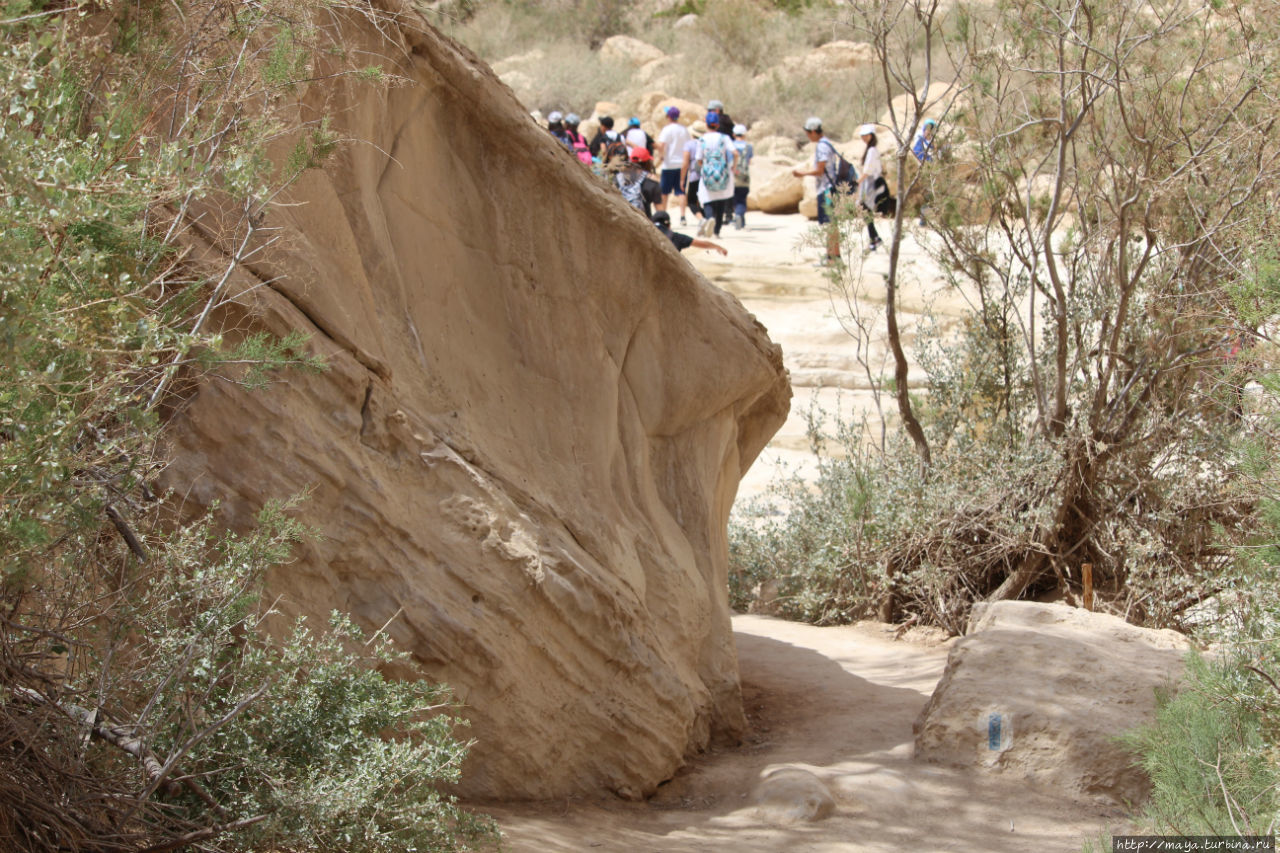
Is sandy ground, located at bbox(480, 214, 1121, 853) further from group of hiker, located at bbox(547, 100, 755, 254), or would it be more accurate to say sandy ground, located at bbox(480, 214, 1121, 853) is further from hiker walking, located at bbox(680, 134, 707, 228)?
hiker walking, located at bbox(680, 134, 707, 228)

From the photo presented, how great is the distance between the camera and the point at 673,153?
16.1 meters

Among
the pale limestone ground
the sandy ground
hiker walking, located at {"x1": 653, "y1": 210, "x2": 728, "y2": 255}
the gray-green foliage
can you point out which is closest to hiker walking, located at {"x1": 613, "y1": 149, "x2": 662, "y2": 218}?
hiker walking, located at {"x1": 653, "y1": 210, "x2": 728, "y2": 255}

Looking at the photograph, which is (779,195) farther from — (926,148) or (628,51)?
(628,51)

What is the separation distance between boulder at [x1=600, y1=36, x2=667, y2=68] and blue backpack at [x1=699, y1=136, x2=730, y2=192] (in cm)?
1402

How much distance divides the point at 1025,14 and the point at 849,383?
5.83m

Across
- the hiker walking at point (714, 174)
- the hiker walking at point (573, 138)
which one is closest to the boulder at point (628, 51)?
the hiker walking at point (714, 174)

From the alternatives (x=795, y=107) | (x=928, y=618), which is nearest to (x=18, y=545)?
(x=928, y=618)

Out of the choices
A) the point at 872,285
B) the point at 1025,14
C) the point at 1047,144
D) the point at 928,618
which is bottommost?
the point at 928,618

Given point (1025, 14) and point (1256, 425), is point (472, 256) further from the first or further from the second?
point (1025, 14)

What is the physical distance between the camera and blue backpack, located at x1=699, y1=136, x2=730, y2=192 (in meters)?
15.3

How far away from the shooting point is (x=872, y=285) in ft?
45.7

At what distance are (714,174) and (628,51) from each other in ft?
50.5

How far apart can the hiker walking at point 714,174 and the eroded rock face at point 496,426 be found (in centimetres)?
961

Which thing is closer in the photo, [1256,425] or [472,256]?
[1256,425]
